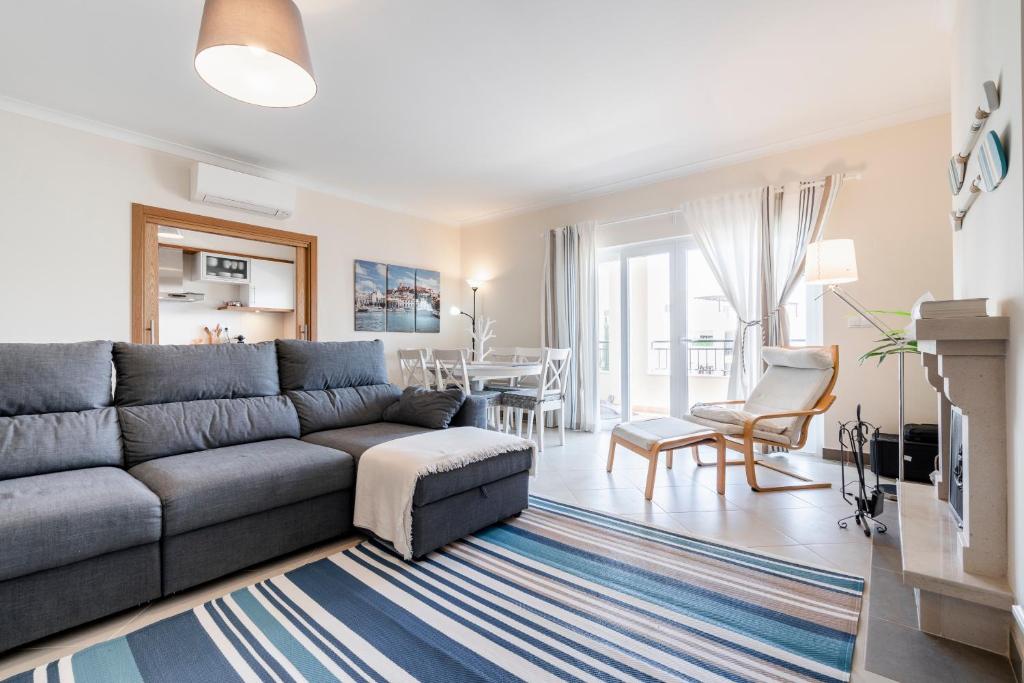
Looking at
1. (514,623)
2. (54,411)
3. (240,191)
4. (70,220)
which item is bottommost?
(514,623)

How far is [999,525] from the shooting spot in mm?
1329

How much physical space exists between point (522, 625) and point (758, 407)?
99.6 inches

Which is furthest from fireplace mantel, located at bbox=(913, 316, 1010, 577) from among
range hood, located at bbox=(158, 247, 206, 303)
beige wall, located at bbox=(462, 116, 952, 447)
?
range hood, located at bbox=(158, 247, 206, 303)

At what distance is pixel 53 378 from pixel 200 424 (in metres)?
0.61

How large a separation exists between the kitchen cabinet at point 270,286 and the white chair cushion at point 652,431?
364 centimetres

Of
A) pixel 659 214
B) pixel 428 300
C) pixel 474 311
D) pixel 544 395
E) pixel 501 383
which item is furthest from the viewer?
pixel 474 311

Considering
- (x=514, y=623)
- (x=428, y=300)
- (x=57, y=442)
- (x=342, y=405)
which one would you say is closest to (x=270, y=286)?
(x=428, y=300)

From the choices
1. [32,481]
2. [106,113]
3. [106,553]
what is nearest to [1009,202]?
[106,553]

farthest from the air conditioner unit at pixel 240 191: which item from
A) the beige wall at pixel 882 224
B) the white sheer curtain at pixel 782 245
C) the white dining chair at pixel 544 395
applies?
the white sheer curtain at pixel 782 245

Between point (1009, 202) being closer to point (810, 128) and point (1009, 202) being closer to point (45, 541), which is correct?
point (810, 128)

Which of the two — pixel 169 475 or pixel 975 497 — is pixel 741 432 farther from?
pixel 169 475

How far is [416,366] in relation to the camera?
4359 millimetres

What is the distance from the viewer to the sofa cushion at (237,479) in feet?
5.70

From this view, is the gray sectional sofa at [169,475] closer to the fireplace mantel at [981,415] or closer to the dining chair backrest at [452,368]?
the dining chair backrest at [452,368]
